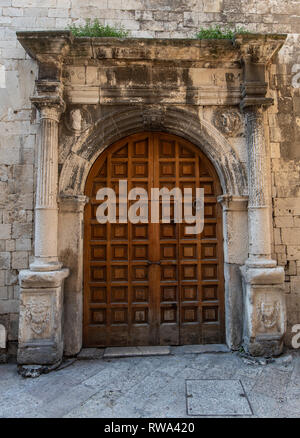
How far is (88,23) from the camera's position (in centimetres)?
372

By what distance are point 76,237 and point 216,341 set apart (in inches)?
91.5

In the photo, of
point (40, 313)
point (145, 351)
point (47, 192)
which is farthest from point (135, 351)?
point (47, 192)

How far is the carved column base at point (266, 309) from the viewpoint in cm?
329

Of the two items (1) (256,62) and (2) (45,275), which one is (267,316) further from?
(1) (256,62)

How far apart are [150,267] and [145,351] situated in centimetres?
105

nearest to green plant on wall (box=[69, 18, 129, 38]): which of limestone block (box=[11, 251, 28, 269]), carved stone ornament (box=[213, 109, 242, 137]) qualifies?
carved stone ornament (box=[213, 109, 242, 137])

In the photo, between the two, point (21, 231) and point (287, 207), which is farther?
point (287, 207)

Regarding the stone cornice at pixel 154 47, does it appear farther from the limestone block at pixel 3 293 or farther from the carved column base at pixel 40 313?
the limestone block at pixel 3 293

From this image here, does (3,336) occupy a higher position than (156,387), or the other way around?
(3,336)

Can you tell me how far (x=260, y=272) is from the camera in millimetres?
3303

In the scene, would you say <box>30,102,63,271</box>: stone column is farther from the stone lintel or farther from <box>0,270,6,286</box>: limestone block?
<box>0,270,6,286</box>: limestone block

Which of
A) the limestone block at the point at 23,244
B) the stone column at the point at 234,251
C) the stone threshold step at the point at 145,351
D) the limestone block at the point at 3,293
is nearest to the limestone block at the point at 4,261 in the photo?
the limestone block at the point at 23,244

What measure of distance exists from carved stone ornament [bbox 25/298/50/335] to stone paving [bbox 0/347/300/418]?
1.68ft

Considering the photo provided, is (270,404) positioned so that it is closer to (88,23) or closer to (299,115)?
(299,115)
